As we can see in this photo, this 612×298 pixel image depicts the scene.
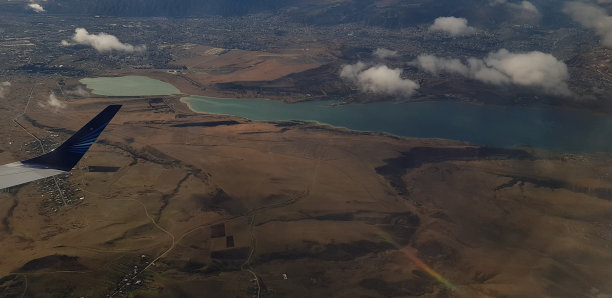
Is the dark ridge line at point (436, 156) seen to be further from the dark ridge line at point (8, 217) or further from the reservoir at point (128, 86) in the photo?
the reservoir at point (128, 86)

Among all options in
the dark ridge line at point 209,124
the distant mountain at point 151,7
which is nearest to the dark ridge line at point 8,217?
the dark ridge line at point 209,124

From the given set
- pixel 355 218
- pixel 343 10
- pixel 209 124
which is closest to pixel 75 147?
pixel 355 218

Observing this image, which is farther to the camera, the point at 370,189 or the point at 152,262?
the point at 370,189

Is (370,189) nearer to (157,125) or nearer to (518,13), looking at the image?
(157,125)

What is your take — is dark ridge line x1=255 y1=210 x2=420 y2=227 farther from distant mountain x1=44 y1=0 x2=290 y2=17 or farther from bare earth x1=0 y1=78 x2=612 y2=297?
distant mountain x1=44 y1=0 x2=290 y2=17

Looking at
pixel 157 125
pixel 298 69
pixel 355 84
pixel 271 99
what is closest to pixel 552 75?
pixel 355 84

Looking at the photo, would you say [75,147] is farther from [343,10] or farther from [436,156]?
[343,10]
